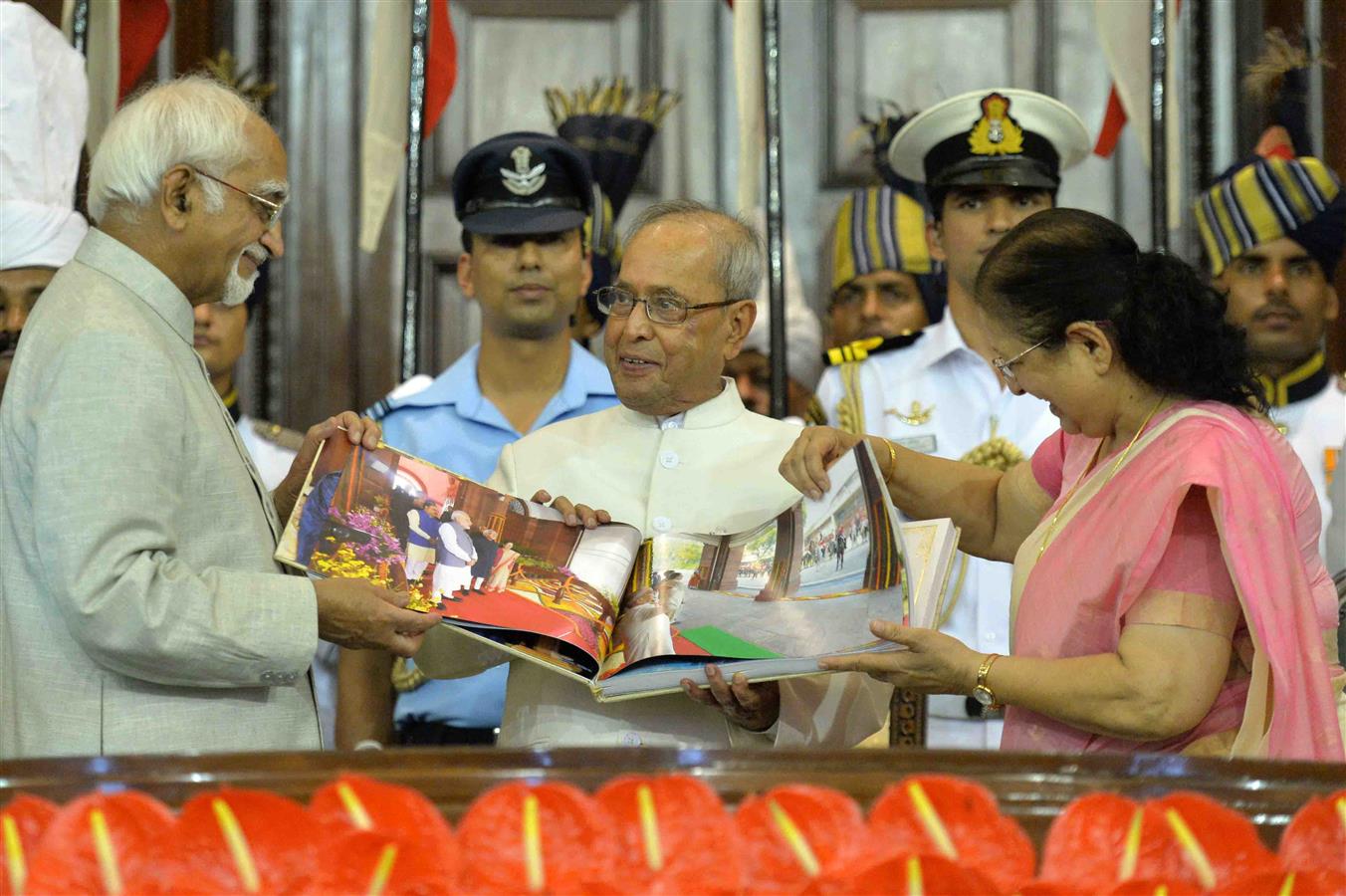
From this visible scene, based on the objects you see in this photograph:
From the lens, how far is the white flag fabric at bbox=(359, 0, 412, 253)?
4039mm

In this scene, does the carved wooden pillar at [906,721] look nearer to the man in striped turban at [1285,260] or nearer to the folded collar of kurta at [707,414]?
the folded collar of kurta at [707,414]

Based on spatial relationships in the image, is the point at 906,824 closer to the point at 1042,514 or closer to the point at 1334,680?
the point at 1334,680

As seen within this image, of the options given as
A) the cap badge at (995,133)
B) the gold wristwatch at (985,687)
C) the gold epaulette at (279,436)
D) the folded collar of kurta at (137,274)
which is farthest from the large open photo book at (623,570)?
the gold epaulette at (279,436)

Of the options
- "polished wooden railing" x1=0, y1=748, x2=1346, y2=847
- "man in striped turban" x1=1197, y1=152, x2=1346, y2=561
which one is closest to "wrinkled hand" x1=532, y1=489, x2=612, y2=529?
"polished wooden railing" x1=0, y1=748, x2=1346, y2=847

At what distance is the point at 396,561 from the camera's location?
7.94 ft

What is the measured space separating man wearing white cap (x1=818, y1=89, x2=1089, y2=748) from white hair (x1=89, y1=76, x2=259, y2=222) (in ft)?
5.28

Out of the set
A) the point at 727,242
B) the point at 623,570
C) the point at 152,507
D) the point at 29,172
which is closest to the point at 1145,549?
the point at 623,570

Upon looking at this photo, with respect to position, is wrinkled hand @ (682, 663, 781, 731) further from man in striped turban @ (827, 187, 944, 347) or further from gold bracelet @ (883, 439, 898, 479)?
man in striped turban @ (827, 187, 944, 347)

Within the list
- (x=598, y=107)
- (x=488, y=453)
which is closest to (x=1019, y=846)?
(x=488, y=453)

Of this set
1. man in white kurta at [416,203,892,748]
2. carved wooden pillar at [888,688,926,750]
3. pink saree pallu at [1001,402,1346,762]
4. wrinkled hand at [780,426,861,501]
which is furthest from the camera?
carved wooden pillar at [888,688,926,750]

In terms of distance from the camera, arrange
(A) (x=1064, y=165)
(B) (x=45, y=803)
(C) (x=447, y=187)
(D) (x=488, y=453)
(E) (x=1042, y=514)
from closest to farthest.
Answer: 1. (B) (x=45, y=803)
2. (E) (x=1042, y=514)
3. (D) (x=488, y=453)
4. (A) (x=1064, y=165)
5. (C) (x=447, y=187)

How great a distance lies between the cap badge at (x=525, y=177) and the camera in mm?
3742

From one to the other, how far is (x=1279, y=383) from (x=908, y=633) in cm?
216

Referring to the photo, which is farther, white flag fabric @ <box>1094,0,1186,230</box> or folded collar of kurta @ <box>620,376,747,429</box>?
white flag fabric @ <box>1094,0,1186,230</box>
